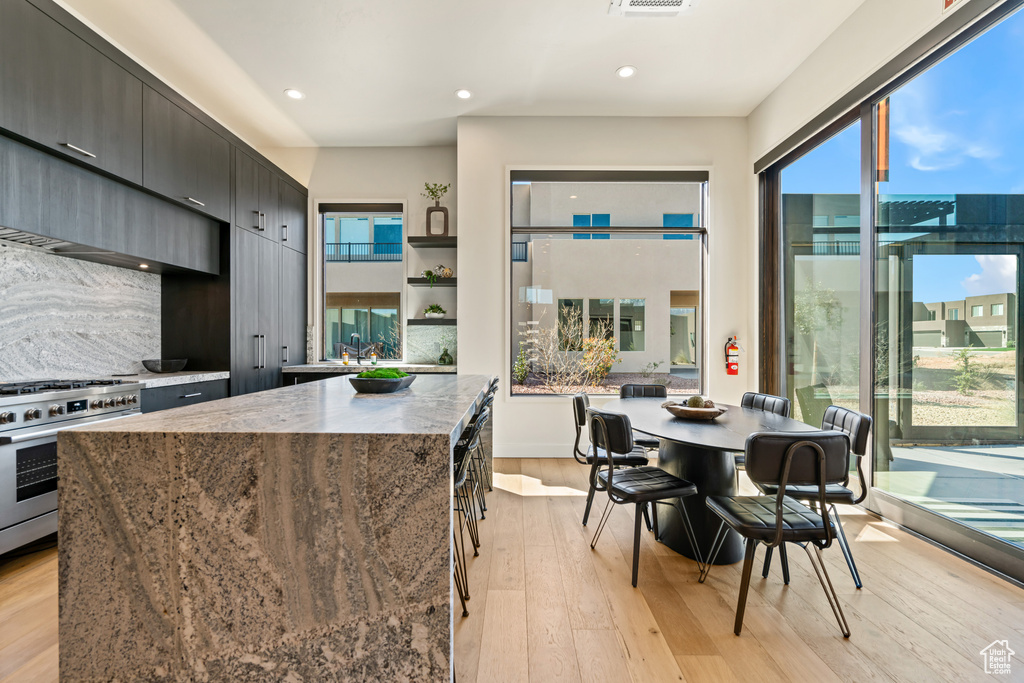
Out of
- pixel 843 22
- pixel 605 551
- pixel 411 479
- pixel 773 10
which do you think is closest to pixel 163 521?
pixel 411 479

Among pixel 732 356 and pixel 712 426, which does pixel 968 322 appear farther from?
pixel 732 356

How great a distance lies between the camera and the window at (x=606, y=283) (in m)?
4.77

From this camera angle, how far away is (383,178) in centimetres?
527

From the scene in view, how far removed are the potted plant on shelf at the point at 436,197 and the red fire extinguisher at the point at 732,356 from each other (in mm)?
2997

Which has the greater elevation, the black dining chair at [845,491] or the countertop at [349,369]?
the countertop at [349,369]

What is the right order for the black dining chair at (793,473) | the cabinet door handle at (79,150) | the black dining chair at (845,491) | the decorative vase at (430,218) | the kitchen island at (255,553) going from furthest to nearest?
the decorative vase at (430,218)
the cabinet door handle at (79,150)
the black dining chair at (845,491)
the black dining chair at (793,473)
the kitchen island at (255,553)

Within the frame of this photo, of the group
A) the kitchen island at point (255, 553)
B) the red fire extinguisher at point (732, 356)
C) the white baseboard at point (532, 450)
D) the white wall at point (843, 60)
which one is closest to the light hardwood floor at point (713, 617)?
the kitchen island at point (255, 553)

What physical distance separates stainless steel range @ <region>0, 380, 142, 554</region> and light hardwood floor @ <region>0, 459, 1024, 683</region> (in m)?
0.23

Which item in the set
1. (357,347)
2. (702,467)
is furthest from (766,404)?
(357,347)

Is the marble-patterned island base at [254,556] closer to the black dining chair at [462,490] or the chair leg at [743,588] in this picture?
the black dining chair at [462,490]

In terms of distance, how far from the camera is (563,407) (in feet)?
15.3

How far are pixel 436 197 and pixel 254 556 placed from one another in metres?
4.35

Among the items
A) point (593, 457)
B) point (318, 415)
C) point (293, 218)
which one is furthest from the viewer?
point (293, 218)

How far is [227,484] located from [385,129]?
4.42 metres
